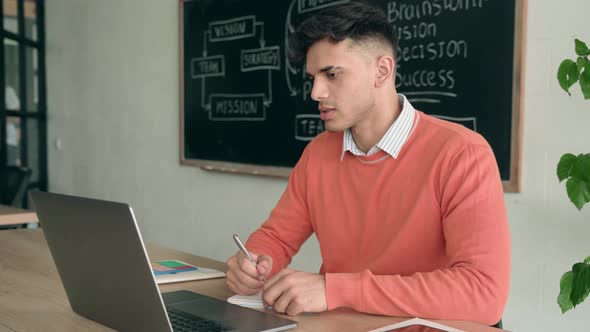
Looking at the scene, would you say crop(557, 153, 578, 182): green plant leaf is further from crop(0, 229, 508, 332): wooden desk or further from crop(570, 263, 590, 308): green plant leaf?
crop(0, 229, 508, 332): wooden desk

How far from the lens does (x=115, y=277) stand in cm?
109

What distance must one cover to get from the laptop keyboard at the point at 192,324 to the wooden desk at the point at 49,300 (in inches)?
5.2

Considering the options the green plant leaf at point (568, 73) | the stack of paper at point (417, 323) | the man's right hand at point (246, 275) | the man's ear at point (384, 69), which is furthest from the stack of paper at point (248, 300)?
the green plant leaf at point (568, 73)

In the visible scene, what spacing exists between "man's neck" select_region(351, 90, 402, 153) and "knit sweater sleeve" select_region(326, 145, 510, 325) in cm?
26

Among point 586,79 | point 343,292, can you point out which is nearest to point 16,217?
point 343,292

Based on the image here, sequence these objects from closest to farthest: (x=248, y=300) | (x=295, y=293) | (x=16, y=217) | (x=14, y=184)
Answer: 1. (x=295, y=293)
2. (x=248, y=300)
3. (x=16, y=217)
4. (x=14, y=184)

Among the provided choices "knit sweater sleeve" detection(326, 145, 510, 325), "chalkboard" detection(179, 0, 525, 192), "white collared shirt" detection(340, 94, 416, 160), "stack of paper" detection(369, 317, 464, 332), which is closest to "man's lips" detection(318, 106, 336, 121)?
"white collared shirt" detection(340, 94, 416, 160)

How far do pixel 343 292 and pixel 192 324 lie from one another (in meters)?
0.29

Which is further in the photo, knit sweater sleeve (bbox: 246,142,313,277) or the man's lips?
knit sweater sleeve (bbox: 246,142,313,277)

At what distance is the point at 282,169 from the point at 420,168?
1773 millimetres

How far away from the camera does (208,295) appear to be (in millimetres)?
1443

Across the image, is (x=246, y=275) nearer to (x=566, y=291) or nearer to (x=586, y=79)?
(x=566, y=291)

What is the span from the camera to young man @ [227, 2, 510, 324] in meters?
1.25

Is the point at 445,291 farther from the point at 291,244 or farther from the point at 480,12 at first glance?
the point at 480,12
